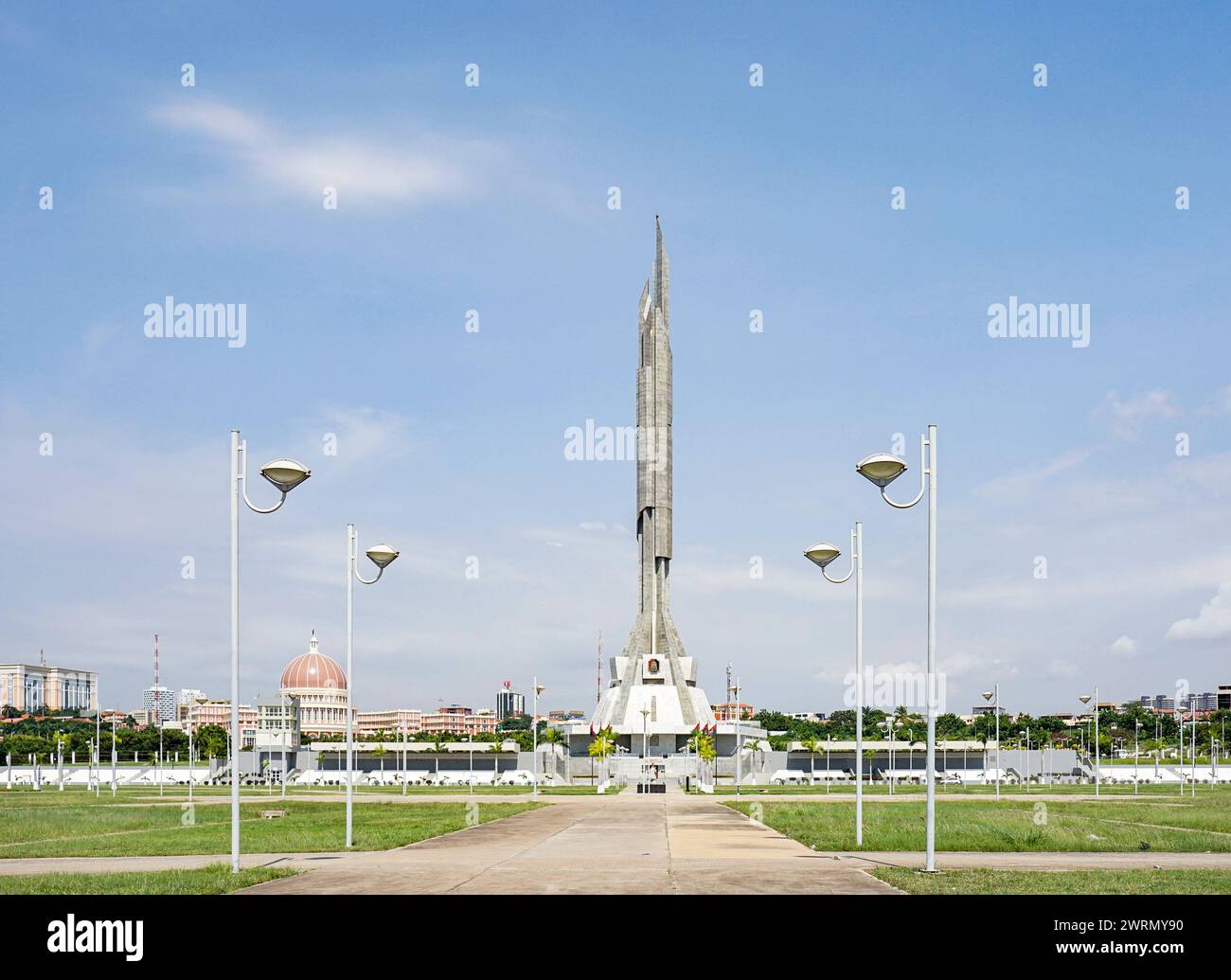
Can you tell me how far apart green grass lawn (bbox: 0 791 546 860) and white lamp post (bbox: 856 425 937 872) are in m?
12.2

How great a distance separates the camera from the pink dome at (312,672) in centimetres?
17775

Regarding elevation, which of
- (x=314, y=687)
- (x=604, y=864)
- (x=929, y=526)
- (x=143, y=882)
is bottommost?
(x=314, y=687)

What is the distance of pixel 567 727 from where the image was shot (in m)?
130

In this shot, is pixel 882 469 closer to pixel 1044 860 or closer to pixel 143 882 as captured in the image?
pixel 1044 860

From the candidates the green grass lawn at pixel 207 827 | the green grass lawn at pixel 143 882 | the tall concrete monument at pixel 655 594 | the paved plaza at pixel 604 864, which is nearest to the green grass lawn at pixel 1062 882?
the paved plaza at pixel 604 864

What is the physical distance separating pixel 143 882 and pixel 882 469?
46.2 feet

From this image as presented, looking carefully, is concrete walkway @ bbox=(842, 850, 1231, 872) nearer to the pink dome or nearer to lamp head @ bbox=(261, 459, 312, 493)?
lamp head @ bbox=(261, 459, 312, 493)

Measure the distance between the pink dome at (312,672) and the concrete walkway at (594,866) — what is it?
501ft

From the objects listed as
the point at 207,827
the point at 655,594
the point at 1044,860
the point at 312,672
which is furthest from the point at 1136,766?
the point at 312,672

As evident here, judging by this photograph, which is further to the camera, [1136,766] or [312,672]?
[312,672]

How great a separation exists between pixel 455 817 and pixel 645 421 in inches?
3829

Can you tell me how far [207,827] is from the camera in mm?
35281
